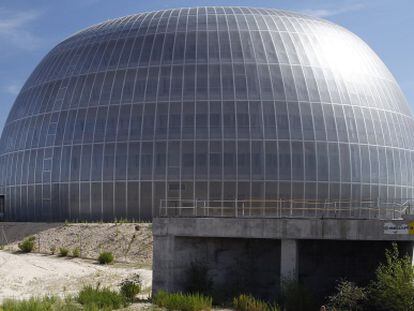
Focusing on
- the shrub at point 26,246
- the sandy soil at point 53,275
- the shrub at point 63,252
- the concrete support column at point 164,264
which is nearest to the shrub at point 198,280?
the concrete support column at point 164,264

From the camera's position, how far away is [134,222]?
142 ft

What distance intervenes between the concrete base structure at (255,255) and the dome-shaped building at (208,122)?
1130 centimetres

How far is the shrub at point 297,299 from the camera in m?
25.0

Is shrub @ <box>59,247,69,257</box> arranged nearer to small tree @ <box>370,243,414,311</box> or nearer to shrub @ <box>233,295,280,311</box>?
shrub @ <box>233,295,280,311</box>

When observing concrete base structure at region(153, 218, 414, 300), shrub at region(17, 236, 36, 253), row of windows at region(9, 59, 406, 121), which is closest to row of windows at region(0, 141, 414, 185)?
row of windows at region(9, 59, 406, 121)

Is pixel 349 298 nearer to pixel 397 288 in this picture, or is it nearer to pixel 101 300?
pixel 397 288

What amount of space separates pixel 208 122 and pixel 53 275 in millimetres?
14820

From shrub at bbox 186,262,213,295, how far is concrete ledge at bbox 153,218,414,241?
1567mm

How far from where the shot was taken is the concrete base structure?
27.4 m

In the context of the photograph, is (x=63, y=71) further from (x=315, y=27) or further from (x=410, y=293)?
(x=410, y=293)

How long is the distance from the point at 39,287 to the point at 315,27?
101 ft

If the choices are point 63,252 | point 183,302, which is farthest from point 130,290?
point 63,252

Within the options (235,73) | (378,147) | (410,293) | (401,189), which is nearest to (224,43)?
(235,73)

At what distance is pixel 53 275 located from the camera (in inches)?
1352
